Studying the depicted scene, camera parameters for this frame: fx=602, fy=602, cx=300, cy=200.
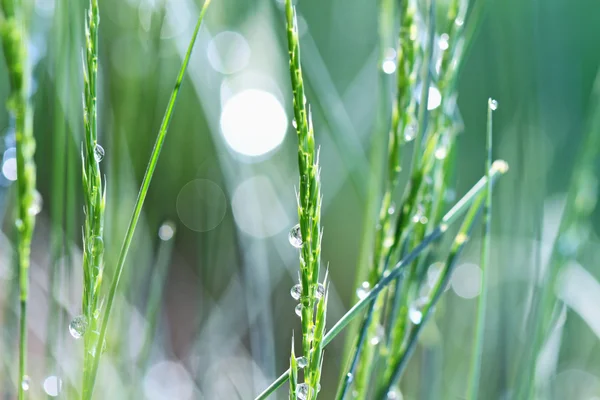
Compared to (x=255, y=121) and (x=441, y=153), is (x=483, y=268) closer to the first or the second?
(x=441, y=153)

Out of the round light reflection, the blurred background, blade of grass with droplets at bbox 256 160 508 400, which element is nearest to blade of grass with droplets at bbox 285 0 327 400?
blade of grass with droplets at bbox 256 160 508 400

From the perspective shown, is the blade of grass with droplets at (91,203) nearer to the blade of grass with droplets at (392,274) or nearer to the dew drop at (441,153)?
the blade of grass with droplets at (392,274)

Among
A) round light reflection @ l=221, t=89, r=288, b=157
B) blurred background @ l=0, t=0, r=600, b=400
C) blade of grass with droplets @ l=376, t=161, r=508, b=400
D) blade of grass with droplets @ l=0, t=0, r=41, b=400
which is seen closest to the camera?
blade of grass with droplets @ l=0, t=0, r=41, b=400

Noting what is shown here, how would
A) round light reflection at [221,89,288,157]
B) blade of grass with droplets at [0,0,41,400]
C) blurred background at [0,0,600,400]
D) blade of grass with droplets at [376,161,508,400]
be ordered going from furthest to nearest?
round light reflection at [221,89,288,157]
blurred background at [0,0,600,400]
blade of grass with droplets at [376,161,508,400]
blade of grass with droplets at [0,0,41,400]

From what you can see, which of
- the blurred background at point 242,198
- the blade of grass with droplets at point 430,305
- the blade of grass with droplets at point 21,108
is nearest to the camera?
the blade of grass with droplets at point 21,108

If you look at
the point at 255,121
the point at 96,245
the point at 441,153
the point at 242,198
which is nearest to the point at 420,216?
the point at 441,153

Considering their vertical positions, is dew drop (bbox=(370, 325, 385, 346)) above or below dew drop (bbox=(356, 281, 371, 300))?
below

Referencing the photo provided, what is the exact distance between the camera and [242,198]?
0.71m

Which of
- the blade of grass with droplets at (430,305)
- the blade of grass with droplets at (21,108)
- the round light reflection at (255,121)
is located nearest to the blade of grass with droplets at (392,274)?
the blade of grass with droplets at (430,305)

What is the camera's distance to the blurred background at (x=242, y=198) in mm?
519

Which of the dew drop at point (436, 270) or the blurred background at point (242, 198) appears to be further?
the blurred background at point (242, 198)

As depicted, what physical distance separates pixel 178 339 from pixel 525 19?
71 cm

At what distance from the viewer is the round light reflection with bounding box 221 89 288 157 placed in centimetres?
91

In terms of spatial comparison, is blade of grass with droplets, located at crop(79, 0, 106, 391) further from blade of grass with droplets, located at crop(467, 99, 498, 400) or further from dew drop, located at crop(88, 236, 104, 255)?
blade of grass with droplets, located at crop(467, 99, 498, 400)
